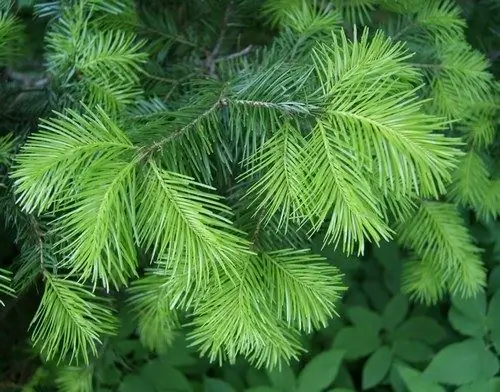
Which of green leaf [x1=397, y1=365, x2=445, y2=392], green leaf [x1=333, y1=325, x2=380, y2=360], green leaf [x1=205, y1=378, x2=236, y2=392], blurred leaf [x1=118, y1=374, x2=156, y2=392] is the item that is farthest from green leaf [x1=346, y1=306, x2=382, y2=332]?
blurred leaf [x1=118, y1=374, x2=156, y2=392]

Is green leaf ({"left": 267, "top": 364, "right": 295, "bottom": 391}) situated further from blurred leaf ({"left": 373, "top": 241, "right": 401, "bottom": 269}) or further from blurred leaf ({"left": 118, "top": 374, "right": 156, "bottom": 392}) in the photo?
blurred leaf ({"left": 373, "top": 241, "right": 401, "bottom": 269})

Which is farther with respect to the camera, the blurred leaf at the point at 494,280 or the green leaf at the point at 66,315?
the blurred leaf at the point at 494,280

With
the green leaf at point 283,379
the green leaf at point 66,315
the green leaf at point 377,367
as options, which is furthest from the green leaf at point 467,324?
the green leaf at point 66,315

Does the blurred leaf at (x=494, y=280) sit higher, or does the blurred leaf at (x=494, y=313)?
the blurred leaf at (x=494, y=280)

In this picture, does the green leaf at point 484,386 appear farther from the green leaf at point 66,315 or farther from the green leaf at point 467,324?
the green leaf at point 66,315

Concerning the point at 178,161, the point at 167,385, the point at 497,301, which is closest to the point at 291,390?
the point at 167,385

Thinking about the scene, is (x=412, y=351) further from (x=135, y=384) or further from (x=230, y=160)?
(x=230, y=160)
